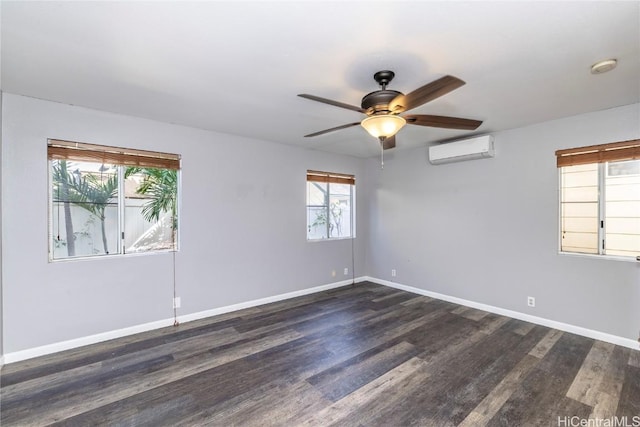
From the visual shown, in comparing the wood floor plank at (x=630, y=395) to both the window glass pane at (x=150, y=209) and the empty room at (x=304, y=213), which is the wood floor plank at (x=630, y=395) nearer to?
the empty room at (x=304, y=213)

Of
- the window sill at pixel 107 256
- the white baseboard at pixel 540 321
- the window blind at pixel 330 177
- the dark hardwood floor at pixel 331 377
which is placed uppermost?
the window blind at pixel 330 177

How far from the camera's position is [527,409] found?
203cm

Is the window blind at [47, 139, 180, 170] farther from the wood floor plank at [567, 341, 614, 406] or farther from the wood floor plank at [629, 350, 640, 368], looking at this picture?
the wood floor plank at [629, 350, 640, 368]

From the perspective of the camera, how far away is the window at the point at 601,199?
298 cm

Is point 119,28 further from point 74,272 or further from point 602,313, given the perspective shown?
point 602,313

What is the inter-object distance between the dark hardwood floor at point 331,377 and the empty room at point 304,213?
2 centimetres

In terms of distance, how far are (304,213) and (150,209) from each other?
2255 mm

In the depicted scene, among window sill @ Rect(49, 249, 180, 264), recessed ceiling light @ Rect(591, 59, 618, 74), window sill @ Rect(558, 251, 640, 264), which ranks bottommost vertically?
window sill @ Rect(49, 249, 180, 264)

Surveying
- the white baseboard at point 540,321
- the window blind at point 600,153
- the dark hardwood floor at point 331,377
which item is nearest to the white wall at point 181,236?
the dark hardwood floor at point 331,377

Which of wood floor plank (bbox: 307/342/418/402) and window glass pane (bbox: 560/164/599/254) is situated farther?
window glass pane (bbox: 560/164/599/254)

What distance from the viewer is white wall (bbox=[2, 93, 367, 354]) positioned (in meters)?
2.73

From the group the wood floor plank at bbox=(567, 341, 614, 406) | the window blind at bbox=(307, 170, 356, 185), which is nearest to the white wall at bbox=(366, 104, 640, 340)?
the wood floor plank at bbox=(567, 341, 614, 406)

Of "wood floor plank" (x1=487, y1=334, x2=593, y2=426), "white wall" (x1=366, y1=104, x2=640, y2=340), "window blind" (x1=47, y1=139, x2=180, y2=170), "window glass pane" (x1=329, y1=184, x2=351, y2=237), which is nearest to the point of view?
"wood floor plank" (x1=487, y1=334, x2=593, y2=426)

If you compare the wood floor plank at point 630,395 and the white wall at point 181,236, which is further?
the white wall at point 181,236
